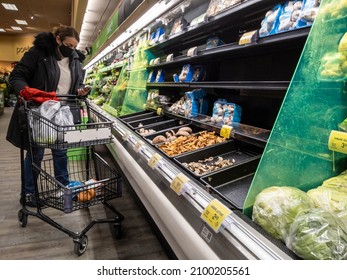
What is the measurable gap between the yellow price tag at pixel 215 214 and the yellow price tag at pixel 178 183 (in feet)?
0.86

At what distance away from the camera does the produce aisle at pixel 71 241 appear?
2061 mm

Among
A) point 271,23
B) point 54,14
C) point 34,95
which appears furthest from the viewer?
point 54,14

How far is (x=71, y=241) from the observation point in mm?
2225

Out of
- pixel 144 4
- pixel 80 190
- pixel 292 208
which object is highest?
pixel 144 4

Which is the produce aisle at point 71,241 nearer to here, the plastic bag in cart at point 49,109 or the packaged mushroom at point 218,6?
the plastic bag in cart at point 49,109

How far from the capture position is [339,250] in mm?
803

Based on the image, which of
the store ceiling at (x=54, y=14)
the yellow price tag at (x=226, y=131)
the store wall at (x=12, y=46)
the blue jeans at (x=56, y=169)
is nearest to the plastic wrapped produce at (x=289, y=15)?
the yellow price tag at (x=226, y=131)

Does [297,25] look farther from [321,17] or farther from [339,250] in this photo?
[339,250]

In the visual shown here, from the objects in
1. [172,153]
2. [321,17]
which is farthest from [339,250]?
[172,153]

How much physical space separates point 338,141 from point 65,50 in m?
2.49

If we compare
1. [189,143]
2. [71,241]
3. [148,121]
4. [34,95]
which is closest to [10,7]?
[148,121]

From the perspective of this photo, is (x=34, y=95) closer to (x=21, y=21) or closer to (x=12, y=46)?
(x=21, y=21)

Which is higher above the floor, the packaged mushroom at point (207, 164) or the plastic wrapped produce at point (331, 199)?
the plastic wrapped produce at point (331, 199)

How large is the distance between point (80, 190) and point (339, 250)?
168 cm
